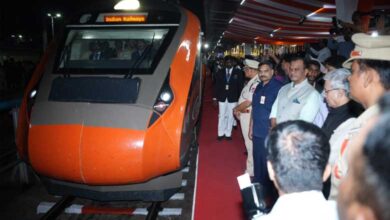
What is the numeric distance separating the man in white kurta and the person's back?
6.81ft

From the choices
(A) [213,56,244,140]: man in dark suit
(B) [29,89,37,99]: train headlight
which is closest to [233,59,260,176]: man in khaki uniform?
(A) [213,56,244,140]: man in dark suit

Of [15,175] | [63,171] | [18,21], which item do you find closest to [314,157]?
[63,171]

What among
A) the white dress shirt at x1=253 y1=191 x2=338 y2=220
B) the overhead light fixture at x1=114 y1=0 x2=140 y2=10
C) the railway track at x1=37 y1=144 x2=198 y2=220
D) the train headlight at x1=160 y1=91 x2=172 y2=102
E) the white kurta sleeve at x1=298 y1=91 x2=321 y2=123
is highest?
the overhead light fixture at x1=114 y1=0 x2=140 y2=10

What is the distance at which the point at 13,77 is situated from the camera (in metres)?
16.5

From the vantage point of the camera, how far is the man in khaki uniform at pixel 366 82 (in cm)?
202

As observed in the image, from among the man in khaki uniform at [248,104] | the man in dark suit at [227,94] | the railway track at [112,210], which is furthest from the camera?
the man in dark suit at [227,94]

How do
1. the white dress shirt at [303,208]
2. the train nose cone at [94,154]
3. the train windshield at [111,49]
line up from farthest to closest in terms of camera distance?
the train windshield at [111,49] < the train nose cone at [94,154] < the white dress shirt at [303,208]

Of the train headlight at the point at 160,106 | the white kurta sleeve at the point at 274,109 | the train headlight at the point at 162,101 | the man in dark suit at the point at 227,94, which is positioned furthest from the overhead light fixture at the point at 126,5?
the man in dark suit at the point at 227,94

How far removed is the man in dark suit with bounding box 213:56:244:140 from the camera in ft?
23.7

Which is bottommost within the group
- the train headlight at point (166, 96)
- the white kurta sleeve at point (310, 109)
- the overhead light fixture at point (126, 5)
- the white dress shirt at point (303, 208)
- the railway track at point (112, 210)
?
the railway track at point (112, 210)

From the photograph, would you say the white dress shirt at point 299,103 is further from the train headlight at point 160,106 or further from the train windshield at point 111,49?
the train windshield at point 111,49

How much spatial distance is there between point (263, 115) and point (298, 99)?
78 cm

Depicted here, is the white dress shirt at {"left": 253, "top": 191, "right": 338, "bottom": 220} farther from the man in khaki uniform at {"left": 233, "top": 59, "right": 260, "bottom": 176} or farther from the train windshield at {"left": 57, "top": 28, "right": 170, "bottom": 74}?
the man in khaki uniform at {"left": 233, "top": 59, "right": 260, "bottom": 176}

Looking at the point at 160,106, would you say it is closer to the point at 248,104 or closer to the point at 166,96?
the point at 166,96
